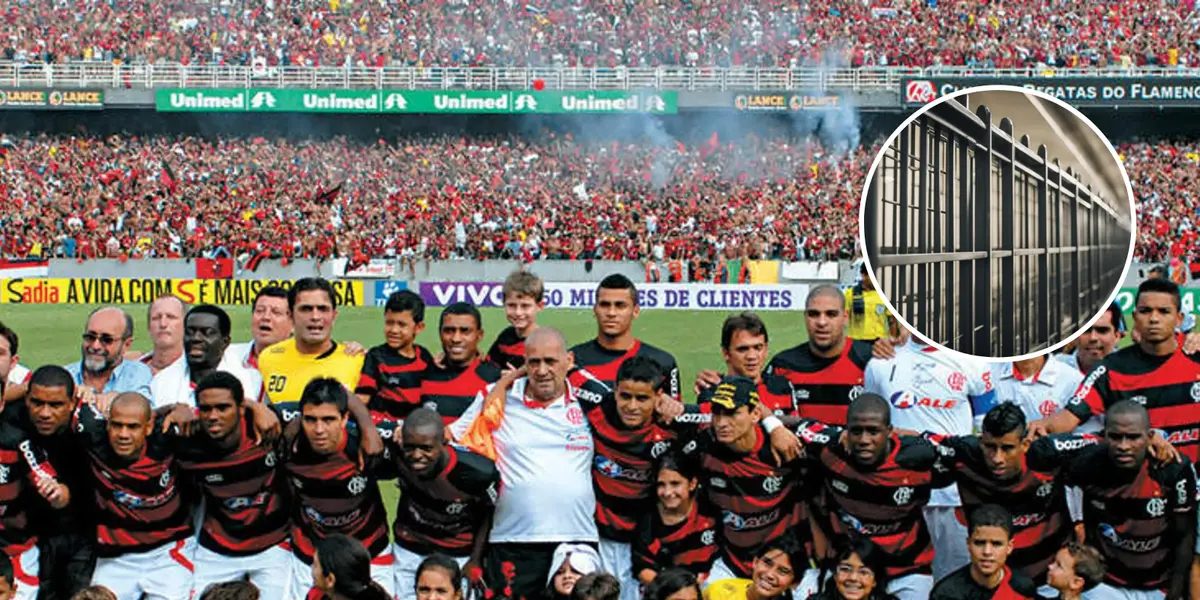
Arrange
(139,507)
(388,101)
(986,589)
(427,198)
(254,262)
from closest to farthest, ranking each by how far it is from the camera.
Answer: (986,589)
(139,507)
(254,262)
(427,198)
(388,101)

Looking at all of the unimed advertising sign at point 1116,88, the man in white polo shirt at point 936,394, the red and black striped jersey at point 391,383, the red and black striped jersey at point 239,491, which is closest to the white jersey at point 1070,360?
the man in white polo shirt at point 936,394

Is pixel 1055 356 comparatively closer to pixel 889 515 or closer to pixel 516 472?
pixel 889 515

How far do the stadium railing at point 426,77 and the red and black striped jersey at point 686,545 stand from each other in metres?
37.2

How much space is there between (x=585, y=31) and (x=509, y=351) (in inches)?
1548

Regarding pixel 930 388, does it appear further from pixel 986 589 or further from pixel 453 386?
pixel 453 386

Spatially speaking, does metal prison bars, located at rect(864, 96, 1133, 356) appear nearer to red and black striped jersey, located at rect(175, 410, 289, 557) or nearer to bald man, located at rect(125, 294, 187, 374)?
red and black striped jersey, located at rect(175, 410, 289, 557)

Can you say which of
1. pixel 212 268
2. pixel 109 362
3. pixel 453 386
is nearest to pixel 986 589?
pixel 453 386

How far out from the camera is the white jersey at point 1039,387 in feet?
22.2

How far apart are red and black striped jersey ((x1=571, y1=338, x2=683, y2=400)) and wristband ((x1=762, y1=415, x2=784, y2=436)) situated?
69cm

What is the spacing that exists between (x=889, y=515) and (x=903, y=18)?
134 ft

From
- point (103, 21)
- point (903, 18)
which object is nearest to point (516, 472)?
point (903, 18)

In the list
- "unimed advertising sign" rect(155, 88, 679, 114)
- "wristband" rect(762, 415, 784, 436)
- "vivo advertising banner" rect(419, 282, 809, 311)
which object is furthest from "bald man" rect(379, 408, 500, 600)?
"unimed advertising sign" rect(155, 88, 679, 114)

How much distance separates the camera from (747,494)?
584cm

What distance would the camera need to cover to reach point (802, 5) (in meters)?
→ 45.5
